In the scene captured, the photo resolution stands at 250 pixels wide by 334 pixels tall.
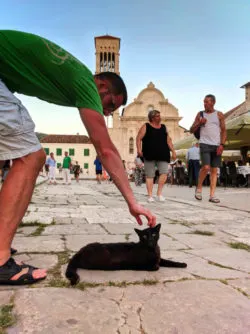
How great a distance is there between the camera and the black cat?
1.90 m

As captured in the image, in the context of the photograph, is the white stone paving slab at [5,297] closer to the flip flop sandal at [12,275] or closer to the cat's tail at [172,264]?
the flip flop sandal at [12,275]

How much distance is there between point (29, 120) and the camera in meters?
1.83

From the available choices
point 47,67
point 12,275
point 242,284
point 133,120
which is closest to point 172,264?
point 242,284

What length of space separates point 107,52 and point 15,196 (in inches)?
2854

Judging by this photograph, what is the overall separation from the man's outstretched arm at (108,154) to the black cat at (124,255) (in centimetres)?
16

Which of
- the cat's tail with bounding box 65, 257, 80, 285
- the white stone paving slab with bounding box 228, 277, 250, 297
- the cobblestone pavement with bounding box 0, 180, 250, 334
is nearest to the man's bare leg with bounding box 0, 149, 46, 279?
the cat's tail with bounding box 65, 257, 80, 285

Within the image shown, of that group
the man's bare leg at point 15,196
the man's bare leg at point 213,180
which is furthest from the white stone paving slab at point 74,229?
the man's bare leg at point 213,180

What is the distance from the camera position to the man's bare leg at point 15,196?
176 cm

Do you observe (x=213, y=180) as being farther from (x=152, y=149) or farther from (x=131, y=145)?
(x=131, y=145)

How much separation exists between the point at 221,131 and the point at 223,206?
157 cm

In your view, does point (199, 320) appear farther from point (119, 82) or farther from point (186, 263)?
point (119, 82)

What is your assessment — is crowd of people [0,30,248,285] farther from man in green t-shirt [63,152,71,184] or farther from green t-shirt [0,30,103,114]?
man in green t-shirt [63,152,71,184]

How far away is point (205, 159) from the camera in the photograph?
6.50m

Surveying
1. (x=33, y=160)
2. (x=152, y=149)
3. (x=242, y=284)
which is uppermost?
(x=152, y=149)
